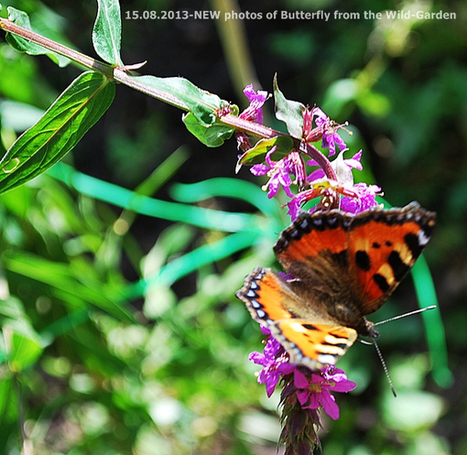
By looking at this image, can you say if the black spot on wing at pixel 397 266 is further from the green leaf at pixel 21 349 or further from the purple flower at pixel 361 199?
the green leaf at pixel 21 349

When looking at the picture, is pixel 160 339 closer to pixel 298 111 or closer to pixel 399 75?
pixel 298 111

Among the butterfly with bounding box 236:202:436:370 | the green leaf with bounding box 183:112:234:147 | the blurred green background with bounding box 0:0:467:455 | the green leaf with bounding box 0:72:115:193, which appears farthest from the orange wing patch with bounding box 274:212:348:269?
the blurred green background with bounding box 0:0:467:455

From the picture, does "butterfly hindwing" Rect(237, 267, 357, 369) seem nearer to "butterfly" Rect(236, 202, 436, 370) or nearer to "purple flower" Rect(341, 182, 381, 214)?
"butterfly" Rect(236, 202, 436, 370)

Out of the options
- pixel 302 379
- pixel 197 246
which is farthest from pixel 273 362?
pixel 197 246

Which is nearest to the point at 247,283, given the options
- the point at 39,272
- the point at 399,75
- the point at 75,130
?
the point at 75,130

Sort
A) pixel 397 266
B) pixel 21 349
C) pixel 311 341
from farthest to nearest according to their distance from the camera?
1. pixel 21 349
2. pixel 397 266
3. pixel 311 341

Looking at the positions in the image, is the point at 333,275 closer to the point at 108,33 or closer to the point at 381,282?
the point at 381,282
